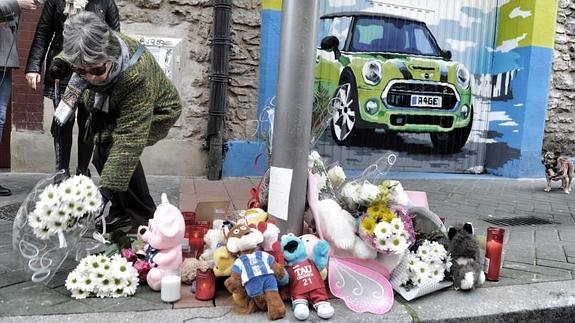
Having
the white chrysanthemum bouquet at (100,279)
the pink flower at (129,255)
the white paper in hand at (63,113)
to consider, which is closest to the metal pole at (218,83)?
the white paper in hand at (63,113)

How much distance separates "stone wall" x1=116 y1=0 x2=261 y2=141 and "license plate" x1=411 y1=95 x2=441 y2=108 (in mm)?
2321

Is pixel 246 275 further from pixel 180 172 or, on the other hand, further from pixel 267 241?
pixel 180 172

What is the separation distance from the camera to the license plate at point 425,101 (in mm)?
6234

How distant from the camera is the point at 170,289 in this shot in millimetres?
1926

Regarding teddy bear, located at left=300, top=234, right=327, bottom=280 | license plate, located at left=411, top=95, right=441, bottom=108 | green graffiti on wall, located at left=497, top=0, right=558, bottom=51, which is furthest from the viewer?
license plate, located at left=411, top=95, right=441, bottom=108

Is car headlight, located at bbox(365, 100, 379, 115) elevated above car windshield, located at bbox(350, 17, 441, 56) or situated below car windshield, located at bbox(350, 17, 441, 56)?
below

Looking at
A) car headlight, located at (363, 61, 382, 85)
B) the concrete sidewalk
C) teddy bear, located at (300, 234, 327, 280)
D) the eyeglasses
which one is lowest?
the concrete sidewalk

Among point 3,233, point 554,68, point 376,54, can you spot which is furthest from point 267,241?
point 554,68

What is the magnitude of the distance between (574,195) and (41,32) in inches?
217

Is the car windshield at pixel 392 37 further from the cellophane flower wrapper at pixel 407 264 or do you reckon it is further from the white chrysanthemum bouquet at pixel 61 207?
the white chrysanthemum bouquet at pixel 61 207

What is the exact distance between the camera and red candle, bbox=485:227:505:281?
2303mm

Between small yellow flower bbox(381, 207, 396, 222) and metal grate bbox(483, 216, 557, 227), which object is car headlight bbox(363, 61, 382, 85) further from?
small yellow flower bbox(381, 207, 396, 222)

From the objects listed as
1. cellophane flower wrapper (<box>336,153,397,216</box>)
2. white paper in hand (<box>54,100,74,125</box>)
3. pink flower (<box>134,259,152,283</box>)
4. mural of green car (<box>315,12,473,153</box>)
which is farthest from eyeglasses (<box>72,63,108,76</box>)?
mural of green car (<box>315,12,473,153</box>)

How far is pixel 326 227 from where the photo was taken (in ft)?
6.98
